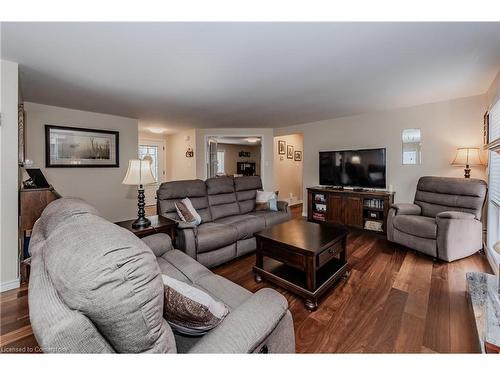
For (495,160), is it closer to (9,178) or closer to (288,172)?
(288,172)

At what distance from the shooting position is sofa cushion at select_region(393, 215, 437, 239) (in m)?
2.70

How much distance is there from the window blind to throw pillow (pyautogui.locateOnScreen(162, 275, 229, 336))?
3242 mm

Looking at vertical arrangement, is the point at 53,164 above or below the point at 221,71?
below

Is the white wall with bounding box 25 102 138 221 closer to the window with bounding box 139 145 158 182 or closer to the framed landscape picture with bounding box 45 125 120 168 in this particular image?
the framed landscape picture with bounding box 45 125 120 168

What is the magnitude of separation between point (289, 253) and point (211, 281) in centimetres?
82

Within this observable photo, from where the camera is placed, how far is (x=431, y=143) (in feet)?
11.8

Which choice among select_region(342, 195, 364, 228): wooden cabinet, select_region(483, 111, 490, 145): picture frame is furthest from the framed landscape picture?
select_region(483, 111, 490, 145): picture frame

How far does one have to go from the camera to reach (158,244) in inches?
74.7

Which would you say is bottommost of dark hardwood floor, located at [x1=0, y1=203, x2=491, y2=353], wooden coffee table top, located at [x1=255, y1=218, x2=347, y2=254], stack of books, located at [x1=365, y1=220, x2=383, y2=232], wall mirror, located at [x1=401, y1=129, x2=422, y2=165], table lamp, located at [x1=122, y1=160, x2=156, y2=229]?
dark hardwood floor, located at [x1=0, y1=203, x2=491, y2=353]

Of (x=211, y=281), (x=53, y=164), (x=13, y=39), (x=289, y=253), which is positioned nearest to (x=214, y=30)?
(x=13, y=39)

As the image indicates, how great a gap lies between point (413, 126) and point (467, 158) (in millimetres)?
907

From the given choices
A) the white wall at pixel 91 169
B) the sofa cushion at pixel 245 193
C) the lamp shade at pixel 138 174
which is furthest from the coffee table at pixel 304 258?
the white wall at pixel 91 169

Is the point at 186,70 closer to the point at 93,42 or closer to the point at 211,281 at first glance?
the point at 93,42

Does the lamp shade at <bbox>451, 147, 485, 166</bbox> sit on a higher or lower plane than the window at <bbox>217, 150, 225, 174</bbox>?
lower
